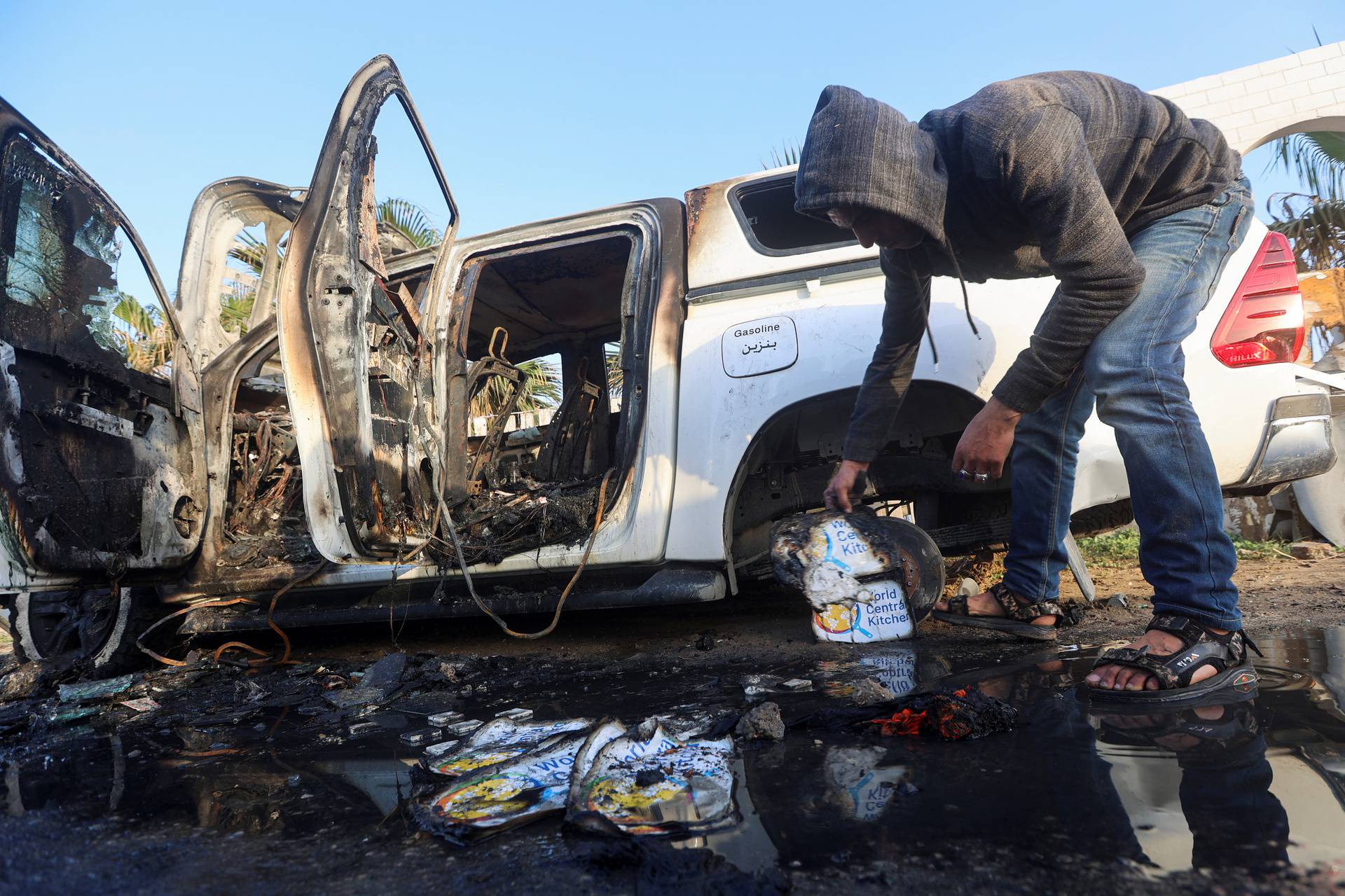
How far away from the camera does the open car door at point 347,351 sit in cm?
255

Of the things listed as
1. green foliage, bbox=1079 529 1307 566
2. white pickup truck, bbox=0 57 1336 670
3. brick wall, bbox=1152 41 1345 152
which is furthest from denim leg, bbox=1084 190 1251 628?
green foliage, bbox=1079 529 1307 566

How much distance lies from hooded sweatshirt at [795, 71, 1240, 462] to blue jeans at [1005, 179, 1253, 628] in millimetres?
67

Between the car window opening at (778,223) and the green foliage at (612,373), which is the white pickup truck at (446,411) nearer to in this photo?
the car window opening at (778,223)

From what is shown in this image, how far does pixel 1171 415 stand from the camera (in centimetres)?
172

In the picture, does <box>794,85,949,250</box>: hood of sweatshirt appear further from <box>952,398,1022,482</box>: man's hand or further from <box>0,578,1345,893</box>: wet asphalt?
<box>0,578,1345,893</box>: wet asphalt

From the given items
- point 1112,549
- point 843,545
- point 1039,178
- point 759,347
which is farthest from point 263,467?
point 1112,549

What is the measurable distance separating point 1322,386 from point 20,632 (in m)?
4.57

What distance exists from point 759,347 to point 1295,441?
5.15ft

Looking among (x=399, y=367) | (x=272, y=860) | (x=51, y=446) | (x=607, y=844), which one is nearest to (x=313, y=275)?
(x=399, y=367)

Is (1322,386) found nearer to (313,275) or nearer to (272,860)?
(272,860)

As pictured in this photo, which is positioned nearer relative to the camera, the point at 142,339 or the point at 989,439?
the point at 989,439

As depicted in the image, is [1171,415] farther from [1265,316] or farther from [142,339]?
[142,339]

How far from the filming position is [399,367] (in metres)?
2.93

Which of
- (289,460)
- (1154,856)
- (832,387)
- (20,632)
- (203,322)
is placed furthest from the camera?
(289,460)
